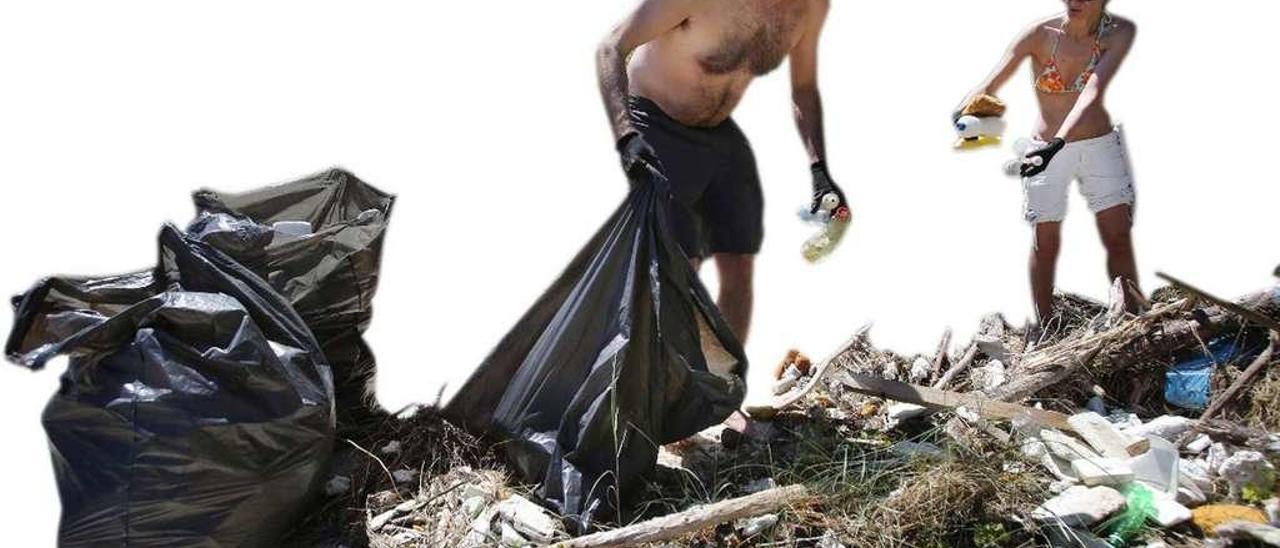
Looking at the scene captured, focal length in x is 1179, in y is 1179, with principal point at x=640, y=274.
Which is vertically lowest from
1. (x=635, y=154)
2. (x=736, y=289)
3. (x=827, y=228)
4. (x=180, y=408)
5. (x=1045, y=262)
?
(x=1045, y=262)

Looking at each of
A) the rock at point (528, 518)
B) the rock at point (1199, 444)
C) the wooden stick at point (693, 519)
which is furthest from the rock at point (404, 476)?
the rock at point (1199, 444)

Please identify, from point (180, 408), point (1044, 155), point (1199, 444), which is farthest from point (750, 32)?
point (180, 408)

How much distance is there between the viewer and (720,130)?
13.8ft

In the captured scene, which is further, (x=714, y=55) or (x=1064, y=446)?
(x=714, y=55)

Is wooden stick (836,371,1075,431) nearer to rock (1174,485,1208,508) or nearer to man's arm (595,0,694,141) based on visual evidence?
rock (1174,485,1208,508)

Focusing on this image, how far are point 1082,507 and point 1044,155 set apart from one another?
1.49 metres

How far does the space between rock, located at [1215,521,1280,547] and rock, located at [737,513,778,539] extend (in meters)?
1.20

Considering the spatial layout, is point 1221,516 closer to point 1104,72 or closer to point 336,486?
point 1104,72

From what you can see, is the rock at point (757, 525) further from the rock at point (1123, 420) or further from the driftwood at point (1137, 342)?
the rock at point (1123, 420)

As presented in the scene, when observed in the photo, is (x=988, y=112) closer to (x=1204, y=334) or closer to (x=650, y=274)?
(x=1204, y=334)

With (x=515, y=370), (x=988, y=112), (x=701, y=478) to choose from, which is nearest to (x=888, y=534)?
(x=701, y=478)

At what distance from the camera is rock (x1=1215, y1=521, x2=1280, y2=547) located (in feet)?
10.0

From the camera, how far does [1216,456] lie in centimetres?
354

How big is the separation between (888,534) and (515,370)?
1.32m
